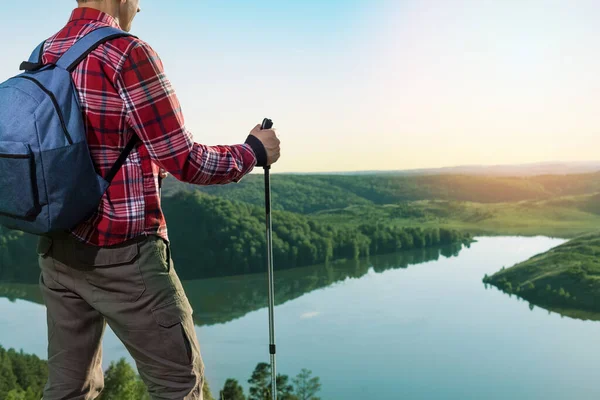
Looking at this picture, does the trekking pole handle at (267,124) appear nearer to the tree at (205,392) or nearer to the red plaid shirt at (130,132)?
the red plaid shirt at (130,132)

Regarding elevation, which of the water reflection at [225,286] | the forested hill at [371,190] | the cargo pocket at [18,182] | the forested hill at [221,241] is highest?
the cargo pocket at [18,182]

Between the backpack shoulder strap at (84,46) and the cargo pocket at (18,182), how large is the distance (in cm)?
16

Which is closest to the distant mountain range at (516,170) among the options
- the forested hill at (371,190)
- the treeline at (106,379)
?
the forested hill at (371,190)

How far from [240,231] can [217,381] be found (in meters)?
13.0

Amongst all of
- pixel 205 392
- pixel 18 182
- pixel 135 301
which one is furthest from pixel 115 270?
pixel 205 392

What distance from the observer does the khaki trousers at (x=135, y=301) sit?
1.12 metres

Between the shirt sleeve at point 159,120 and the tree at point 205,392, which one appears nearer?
the shirt sleeve at point 159,120

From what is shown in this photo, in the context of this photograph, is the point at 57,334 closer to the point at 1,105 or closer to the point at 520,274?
the point at 1,105

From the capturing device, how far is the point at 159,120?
3.46 ft

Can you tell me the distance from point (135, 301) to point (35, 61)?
0.48m

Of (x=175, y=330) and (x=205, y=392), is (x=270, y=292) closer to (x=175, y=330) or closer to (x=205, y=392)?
(x=175, y=330)

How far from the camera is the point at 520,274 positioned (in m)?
50.3

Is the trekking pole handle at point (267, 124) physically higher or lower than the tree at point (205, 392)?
higher

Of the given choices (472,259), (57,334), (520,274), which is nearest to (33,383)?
(57,334)
